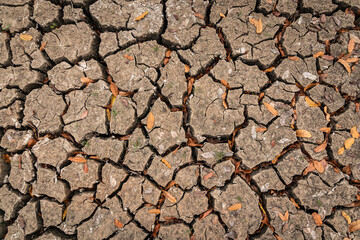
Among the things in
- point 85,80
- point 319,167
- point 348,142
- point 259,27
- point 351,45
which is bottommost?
point 319,167

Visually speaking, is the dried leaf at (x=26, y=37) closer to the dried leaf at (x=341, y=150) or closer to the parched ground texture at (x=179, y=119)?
the parched ground texture at (x=179, y=119)

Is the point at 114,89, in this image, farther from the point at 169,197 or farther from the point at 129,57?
the point at 169,197

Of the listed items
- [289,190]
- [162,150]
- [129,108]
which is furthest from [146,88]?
[289,190]

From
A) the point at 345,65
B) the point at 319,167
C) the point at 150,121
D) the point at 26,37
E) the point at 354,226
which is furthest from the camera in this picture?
the point at 26,37

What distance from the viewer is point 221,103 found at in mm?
2029

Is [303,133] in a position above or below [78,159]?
above

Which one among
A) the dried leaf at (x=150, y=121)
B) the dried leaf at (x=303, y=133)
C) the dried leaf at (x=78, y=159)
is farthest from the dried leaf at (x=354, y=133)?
the dried leaf at (x=78, y=159)

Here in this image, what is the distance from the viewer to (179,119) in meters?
1.98

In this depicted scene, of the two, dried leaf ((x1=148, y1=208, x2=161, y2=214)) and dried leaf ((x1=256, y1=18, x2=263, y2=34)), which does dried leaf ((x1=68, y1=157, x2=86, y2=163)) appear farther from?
dried leaf ((x1=256, y1=18, x2=263, y2=34))

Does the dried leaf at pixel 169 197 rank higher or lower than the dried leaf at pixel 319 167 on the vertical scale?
lower

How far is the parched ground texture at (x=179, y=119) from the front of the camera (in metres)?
1.80

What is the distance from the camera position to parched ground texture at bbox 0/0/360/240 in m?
1.80

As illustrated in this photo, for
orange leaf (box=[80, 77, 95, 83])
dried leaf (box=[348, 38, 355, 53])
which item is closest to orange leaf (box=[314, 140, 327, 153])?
dried leaf (box=[348, 38, 355, 53])

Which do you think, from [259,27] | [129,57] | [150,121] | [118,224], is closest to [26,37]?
[129,57]
